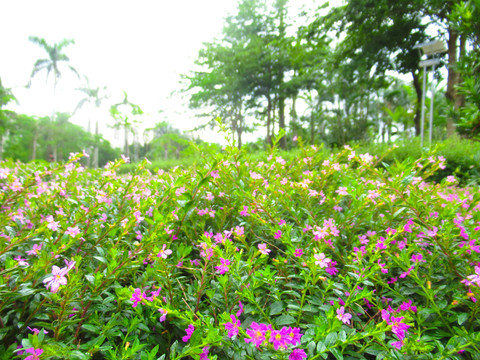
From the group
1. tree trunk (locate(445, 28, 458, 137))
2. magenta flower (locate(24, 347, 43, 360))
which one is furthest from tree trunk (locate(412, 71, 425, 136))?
magenta flower (locate(24, 347, 43, 360))

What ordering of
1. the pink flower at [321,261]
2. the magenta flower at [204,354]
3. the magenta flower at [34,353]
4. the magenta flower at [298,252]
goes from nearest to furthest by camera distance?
the magenta flower at [34,353] → the magenta flower at [204,354] → the pink flower at [321,261] → the magenta flower at [298,252]

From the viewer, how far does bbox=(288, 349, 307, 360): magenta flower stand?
2.52 feet

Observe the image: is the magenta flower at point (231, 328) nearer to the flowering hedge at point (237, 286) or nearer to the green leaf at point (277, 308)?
the flowering hedge at point (237, 286)

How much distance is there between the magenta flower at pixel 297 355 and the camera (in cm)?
77

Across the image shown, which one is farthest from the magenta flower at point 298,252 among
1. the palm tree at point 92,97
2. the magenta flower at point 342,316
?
the palm tree at point 92,97

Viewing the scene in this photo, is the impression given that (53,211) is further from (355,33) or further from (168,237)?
(355,33)

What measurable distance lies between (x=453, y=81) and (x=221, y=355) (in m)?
12.4

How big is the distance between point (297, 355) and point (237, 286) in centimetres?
28

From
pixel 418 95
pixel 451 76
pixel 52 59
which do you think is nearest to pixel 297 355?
pixel 451 76

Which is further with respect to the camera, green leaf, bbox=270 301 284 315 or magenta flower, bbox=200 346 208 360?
green leaf, bbox=270 301 284 315

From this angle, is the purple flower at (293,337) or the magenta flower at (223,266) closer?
the purple flower at (293,337)

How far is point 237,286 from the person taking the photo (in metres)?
0.97

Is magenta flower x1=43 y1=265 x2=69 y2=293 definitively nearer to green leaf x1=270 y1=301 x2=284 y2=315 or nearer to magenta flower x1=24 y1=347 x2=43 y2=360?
magenta flower x1=24 y1=347 x2=43 y2=360

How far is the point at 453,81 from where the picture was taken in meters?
9.69
